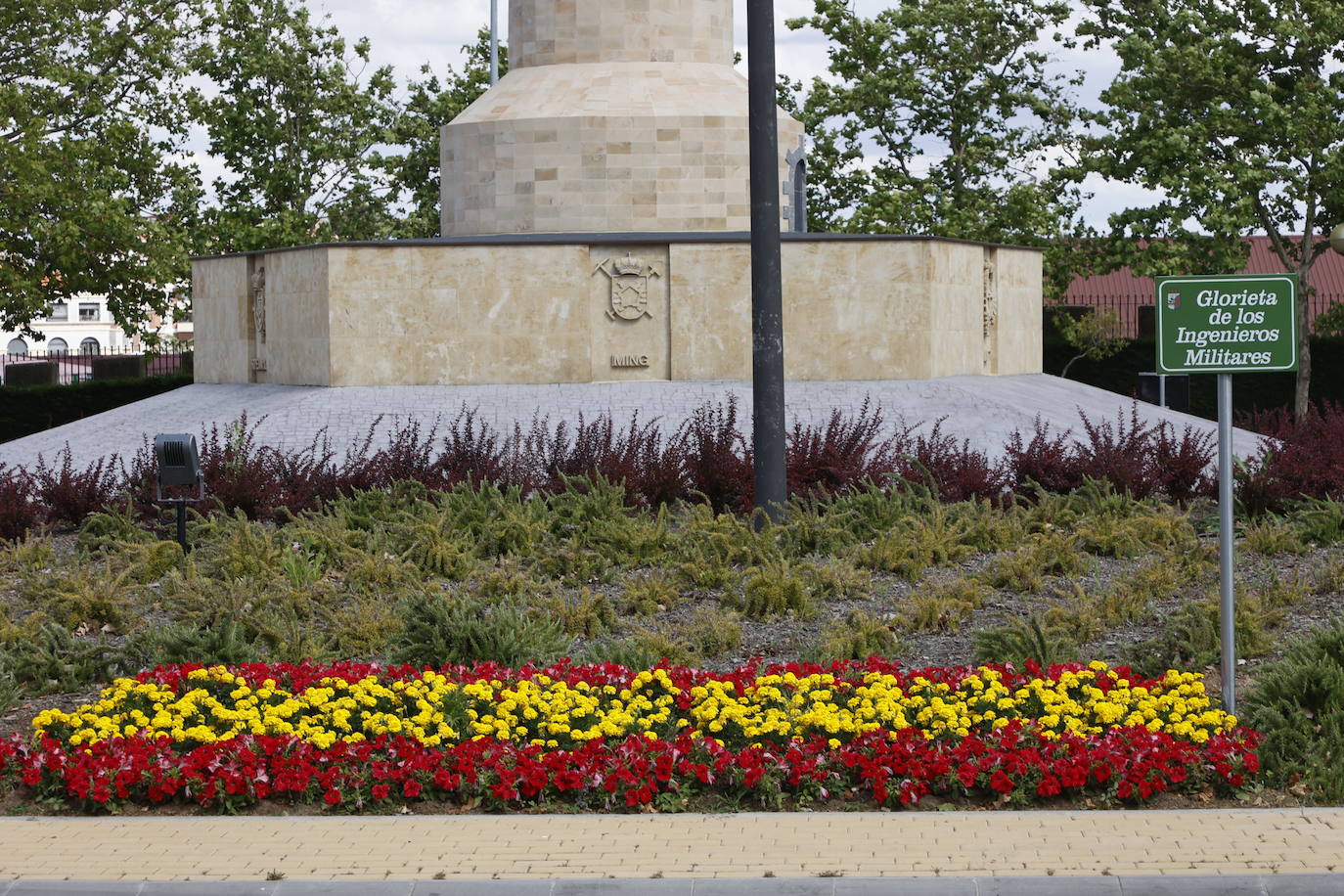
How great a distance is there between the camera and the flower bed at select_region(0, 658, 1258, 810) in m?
7.57

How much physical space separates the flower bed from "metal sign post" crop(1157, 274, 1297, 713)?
800mm

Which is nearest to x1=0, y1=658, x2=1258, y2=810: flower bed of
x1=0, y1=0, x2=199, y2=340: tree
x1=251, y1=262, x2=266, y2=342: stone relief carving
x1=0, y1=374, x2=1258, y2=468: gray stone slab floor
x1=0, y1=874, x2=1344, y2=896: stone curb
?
x1=0, y1=874, x2=1344, y2=896: stone curb

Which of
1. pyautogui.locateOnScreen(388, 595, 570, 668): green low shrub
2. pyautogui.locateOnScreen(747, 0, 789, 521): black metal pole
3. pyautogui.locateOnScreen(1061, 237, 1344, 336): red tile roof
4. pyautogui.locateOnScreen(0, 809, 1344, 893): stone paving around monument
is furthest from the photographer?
pyautogui.locateOnScreen(1061, 237, 1344, 336): red tile roof

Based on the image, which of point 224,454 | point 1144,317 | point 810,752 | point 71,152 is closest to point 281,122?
point 71,152

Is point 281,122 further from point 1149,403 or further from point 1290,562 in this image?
point 1290,562

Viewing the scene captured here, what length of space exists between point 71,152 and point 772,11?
74.7 ft

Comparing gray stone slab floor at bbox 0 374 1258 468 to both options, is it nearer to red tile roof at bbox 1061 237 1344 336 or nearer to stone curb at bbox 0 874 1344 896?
stone curb at bbox 0 874 1344 896

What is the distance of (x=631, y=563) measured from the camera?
12781mm

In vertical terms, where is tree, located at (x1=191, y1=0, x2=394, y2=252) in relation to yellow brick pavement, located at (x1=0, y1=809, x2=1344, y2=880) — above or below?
above

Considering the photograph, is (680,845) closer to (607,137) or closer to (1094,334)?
(607,137)

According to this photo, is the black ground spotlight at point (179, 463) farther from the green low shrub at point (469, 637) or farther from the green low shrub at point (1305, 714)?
the green low shrub at point (1305, 714)

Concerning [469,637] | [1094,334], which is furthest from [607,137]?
[1094,334]

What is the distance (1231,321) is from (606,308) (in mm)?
12607

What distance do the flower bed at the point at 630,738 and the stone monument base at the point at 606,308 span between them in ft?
37.1
